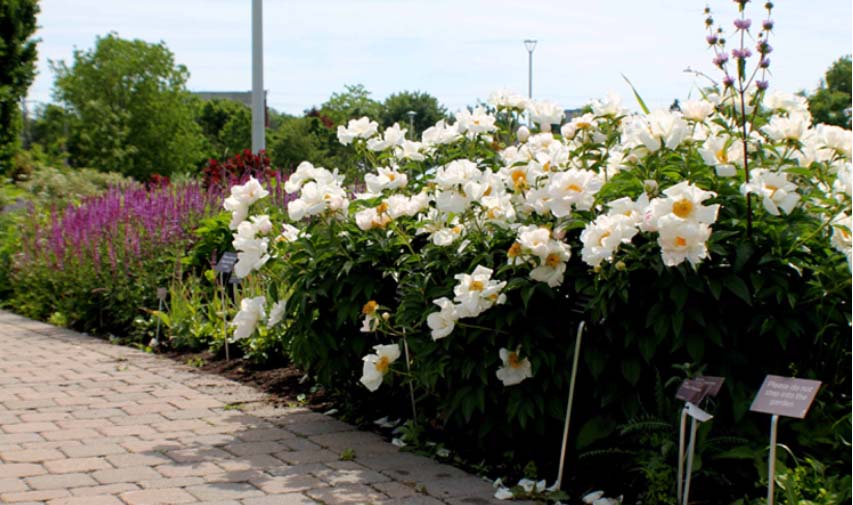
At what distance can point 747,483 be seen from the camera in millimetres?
4191

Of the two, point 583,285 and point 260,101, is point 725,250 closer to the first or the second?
point 583,285

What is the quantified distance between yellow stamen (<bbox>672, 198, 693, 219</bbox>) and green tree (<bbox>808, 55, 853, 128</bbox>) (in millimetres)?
47113

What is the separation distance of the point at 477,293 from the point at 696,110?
128 cm

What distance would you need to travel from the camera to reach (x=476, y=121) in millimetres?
5742

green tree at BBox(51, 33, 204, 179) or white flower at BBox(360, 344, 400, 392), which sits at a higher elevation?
green tree at BBox(51, 33, 204, 179)

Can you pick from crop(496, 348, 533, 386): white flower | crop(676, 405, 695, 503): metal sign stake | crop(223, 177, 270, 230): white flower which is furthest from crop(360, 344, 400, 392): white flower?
→ crop(676, 405, 695, 503): metal sign stake

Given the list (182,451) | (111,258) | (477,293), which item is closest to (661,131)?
(477,293)

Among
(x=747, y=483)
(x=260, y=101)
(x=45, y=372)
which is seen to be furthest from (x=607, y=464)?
(x=260, y=101)

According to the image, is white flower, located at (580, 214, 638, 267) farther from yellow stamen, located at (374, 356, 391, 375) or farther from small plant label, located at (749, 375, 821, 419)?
yellow stamen, located at (374, 356, 391, 375)

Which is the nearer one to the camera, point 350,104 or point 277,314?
point 277,314

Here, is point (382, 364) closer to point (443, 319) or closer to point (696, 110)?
point (443, 319)

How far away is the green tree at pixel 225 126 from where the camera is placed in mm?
56850

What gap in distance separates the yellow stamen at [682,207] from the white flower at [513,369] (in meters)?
0.98

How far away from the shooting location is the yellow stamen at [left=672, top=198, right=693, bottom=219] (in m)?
3.98
